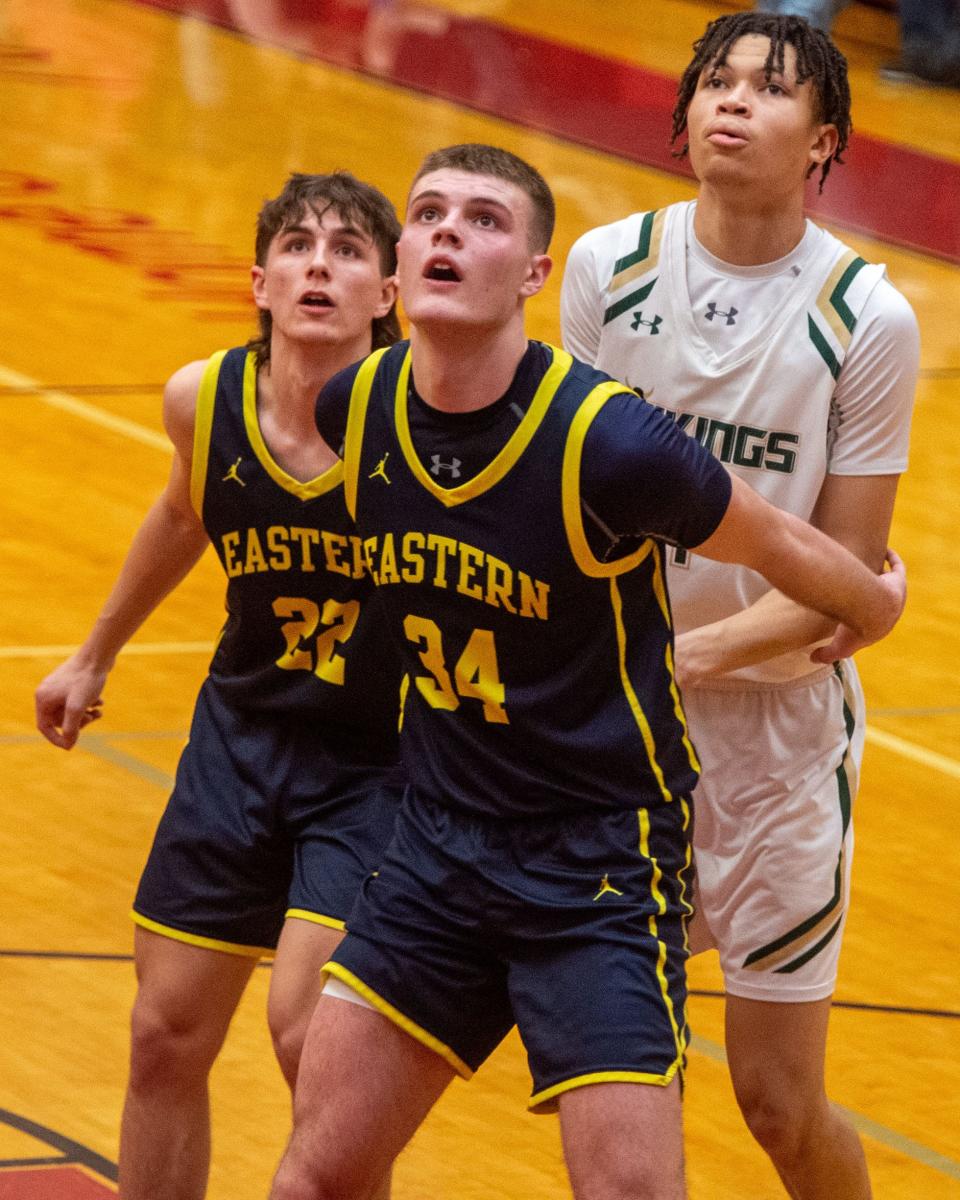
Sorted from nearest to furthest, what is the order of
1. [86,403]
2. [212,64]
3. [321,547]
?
1. [321,547]
2. [86,403]
3. [212,64]

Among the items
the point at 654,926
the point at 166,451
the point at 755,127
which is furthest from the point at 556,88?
the point at 654,926

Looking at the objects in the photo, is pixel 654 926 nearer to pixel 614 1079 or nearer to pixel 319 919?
pixel 614 1079

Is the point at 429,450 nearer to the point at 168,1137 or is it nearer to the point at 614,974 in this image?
the point at 614,974

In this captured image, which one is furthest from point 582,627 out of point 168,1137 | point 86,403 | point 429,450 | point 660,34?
point 660,34

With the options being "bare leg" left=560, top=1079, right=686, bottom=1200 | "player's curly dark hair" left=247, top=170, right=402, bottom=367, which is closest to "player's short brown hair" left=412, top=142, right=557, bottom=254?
"player's curly dark hair" left=247, top=170, right=402, bottom=367

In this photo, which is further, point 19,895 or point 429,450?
point 19,895

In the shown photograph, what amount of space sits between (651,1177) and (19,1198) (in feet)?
4.91

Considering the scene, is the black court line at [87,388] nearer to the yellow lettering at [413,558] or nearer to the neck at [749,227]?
the neck at [749,227]

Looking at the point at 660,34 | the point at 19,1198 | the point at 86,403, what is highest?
the point at 19,1198

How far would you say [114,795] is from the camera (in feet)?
20.9

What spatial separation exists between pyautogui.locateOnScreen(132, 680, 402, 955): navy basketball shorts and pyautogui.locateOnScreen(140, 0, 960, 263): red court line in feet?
29.9

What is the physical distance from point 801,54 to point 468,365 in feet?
3.17

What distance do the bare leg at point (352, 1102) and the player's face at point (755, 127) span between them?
146cm

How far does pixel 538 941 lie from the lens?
3521 mm
